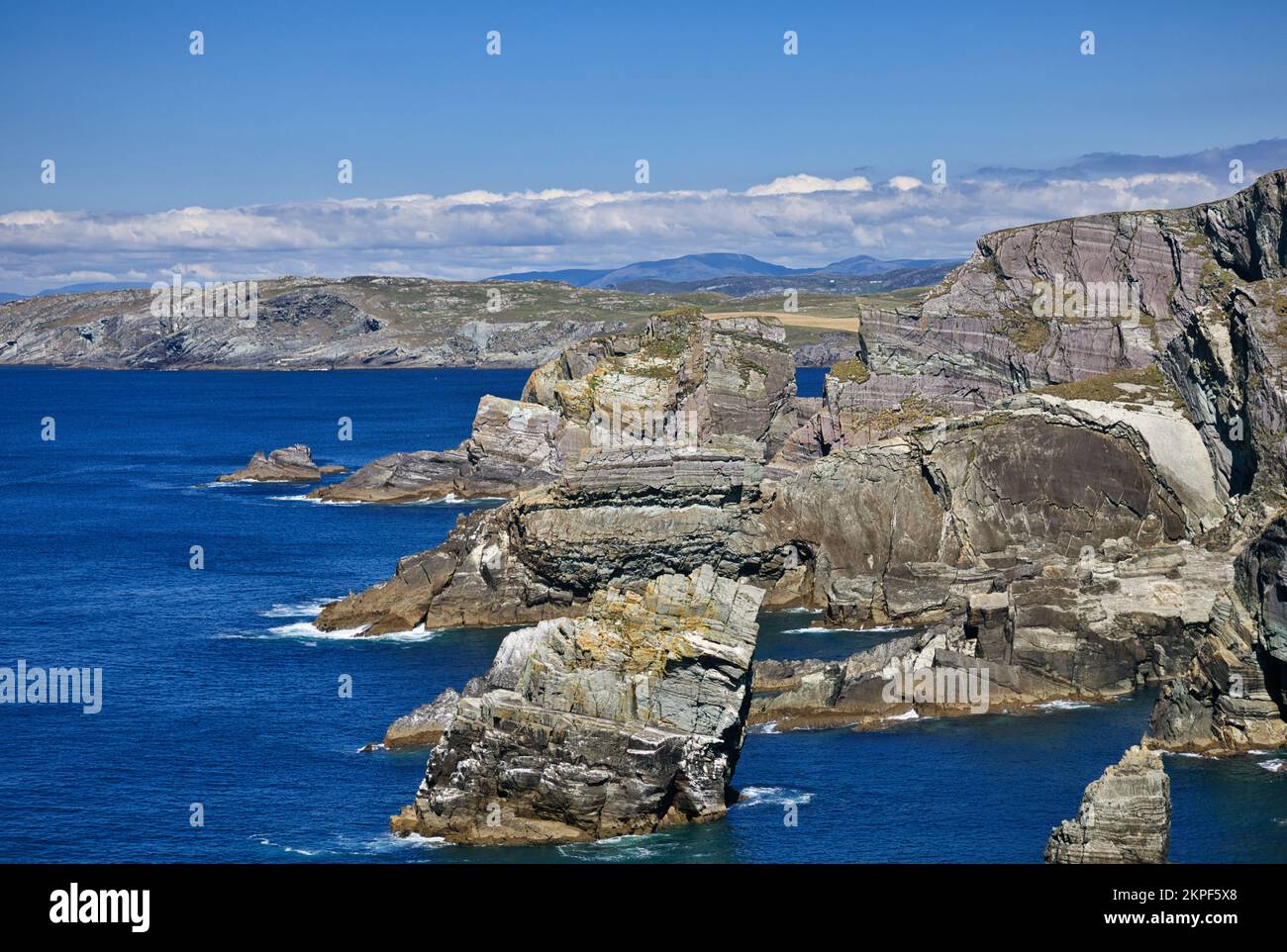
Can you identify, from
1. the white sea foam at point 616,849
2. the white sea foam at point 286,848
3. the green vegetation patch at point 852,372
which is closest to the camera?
the white sea foam at point 616,849

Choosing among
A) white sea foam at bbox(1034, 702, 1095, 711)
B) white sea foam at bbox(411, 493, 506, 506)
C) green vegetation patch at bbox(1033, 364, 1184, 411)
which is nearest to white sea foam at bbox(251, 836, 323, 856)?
white sea foam at bbox(1034, 702, 1095, 711)

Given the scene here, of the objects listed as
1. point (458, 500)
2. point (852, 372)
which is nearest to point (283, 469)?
point (458, 500)

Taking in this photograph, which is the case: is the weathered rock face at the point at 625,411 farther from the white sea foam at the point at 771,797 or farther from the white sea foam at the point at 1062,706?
the white sea foam at the point at 771,797

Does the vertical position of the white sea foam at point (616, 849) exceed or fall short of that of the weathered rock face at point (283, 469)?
it falls short

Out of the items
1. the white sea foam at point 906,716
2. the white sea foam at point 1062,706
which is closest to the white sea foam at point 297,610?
the white sea foam at point 906,716

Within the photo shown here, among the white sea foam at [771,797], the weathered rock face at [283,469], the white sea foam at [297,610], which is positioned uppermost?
the weathered rock face at [283,469]
